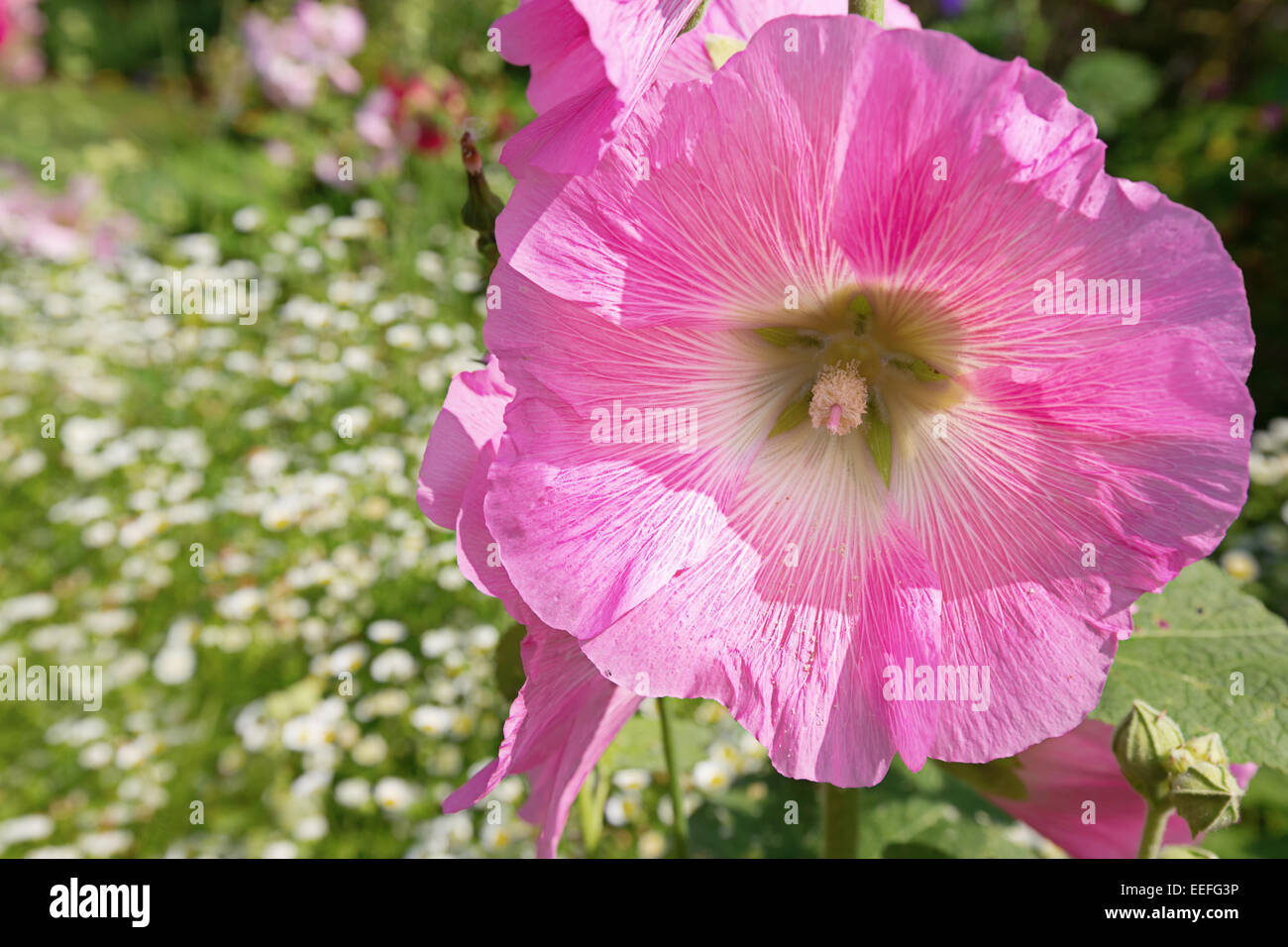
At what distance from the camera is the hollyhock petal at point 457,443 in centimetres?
64

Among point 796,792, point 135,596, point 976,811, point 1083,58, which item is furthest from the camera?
point 1083,58

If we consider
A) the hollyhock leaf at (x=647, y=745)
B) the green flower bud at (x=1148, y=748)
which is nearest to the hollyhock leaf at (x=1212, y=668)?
the green flower bud at (x=1148, y=748)

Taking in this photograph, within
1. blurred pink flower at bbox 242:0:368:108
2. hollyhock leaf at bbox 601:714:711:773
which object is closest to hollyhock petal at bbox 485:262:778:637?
hollyhock leaf at bbox 601:714:711:773

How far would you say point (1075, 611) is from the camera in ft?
1.75

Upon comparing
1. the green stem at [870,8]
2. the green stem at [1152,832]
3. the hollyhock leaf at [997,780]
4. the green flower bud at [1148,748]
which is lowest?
the green stem at [1152,832]

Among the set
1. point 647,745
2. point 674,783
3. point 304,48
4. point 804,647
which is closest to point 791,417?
point 804,647

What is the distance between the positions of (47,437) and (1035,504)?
12.6 feet

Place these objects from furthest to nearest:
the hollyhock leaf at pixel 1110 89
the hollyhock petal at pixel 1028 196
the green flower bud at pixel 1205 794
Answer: the hollyhock leaf at pixel 1110 89 < the green flower bud at pixel 1205 794 < the hollyhock petal at pixel 1028 196

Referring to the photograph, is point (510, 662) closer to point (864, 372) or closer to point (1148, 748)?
point (864, 372)

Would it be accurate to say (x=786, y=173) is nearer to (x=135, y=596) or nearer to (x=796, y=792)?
(x=796, y=792)

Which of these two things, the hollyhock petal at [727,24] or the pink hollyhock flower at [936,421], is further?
the hollyhock petal at [727,24]

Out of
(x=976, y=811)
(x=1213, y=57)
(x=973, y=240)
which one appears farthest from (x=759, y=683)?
(x=1213, y=57)

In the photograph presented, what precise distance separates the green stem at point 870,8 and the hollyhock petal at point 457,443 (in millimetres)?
313

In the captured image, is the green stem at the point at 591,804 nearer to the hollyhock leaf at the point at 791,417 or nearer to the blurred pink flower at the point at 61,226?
the hollyhock leaf at the point at 791,417
